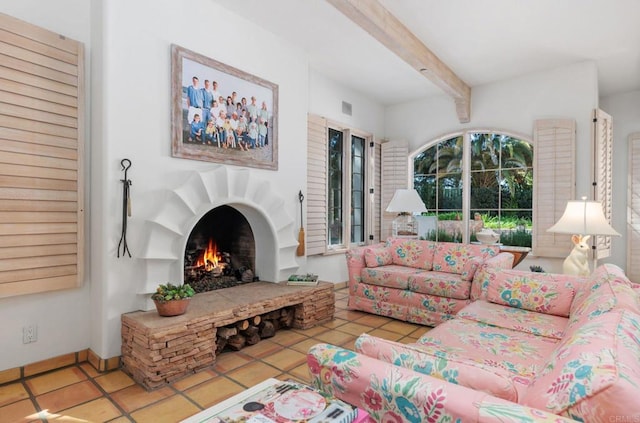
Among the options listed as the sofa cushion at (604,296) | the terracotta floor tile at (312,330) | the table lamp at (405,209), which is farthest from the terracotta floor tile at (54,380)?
the table lamp at (405,209)

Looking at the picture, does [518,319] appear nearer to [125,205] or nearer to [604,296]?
[604,296]

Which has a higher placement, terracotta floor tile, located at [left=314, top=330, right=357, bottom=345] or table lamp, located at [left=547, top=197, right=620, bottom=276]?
table lamp, located at [left=547, top=197, right=620, bottom=276]

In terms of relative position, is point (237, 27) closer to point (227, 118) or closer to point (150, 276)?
point (227, 118)

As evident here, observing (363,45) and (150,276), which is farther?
(363,45)

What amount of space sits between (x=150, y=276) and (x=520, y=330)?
8.55 feet

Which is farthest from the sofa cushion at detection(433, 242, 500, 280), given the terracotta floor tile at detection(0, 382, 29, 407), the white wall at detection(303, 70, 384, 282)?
the terracotta floor tile at detection(0, 382, 29, 407)

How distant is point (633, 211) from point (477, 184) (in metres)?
2.26

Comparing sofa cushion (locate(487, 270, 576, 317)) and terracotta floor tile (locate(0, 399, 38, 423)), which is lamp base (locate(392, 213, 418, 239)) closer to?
sofa cushion (locate(487, 270, 576, 317))

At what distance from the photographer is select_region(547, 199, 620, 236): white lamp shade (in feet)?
9.54

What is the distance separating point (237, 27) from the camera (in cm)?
344

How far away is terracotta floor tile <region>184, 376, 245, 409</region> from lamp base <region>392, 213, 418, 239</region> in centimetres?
378

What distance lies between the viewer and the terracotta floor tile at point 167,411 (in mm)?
1998

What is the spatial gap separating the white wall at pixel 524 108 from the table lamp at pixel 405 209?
3.90 feet

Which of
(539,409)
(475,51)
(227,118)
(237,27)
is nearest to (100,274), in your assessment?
(227,118)
